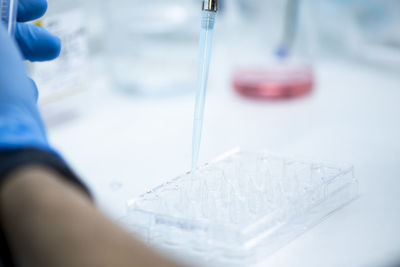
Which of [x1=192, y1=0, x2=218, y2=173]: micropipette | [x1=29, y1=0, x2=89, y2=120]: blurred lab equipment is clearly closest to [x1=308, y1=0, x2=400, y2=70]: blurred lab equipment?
[x1=29, y1=0, x2=89, y2=120]: blurred lab equipment

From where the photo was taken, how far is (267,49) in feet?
4.15

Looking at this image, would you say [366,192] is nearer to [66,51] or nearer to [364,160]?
[364,160]

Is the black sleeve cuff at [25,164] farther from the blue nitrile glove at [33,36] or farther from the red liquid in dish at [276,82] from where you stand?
the red liquid in dish at [276,82]

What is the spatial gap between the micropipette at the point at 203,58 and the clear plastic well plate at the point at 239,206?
5 centimetres

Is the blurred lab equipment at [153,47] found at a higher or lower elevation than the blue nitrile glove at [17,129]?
higher

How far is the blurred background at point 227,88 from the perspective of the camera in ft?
3.12

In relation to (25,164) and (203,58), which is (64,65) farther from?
(25,164)

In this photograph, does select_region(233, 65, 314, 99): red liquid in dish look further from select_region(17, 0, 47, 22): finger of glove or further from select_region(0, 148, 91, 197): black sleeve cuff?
select_region(0, 148, 91, 197): black sleeve cuff

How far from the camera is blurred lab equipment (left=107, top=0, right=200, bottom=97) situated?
4.07 feet

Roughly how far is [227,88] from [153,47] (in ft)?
0.56

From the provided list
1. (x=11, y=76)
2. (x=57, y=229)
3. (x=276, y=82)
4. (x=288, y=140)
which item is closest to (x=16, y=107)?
(x=11, y=76)

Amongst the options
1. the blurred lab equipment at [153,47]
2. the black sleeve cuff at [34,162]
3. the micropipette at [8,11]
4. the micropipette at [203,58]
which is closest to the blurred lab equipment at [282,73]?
the blurred lab equipment at [153,47]

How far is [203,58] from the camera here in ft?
2.64

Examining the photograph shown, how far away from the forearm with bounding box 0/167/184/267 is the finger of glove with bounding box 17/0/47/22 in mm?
387
